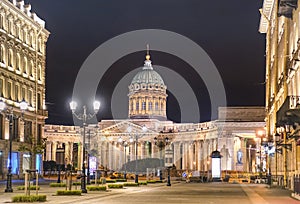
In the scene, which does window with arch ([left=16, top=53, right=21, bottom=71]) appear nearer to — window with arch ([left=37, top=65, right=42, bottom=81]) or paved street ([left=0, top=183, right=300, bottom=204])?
window with arch ([left=37, top=65, right=42, bottom=81])

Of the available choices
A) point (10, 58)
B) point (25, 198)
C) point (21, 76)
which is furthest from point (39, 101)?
point (25, 198)

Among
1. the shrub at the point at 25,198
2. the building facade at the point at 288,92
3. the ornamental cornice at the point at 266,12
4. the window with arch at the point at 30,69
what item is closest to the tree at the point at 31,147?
the window with arch at the point at 30,69

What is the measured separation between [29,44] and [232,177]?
39.7m

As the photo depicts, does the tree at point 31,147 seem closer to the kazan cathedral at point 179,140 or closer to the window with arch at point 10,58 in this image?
the window with arch at point 10,58

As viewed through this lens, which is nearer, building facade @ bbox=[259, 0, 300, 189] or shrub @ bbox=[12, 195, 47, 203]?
shrub @ bbox=[12, 195, 47, 203]

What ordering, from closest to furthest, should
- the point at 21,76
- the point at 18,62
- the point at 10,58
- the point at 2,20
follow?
the point at 2,20 < the point at 10,58 < the point at 18,62 < the point at 21,76

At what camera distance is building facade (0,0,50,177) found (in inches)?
3211

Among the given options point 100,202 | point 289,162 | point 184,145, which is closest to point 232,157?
point 184,145

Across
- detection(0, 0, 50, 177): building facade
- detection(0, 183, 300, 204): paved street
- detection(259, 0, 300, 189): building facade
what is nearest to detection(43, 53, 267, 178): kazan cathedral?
detection(0, 0, 50, 177): building facade

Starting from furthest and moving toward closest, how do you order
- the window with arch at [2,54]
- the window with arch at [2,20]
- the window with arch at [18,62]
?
the window with arch at [18,62]
the window with arch at [2,54]
the window with arch at [2,20]

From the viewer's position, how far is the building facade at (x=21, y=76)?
8156cm

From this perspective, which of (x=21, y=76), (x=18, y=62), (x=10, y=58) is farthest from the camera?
(x=21, y=76)

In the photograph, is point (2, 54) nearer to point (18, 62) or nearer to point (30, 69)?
point (18, 62)

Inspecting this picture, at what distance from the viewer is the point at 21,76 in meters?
87.3
